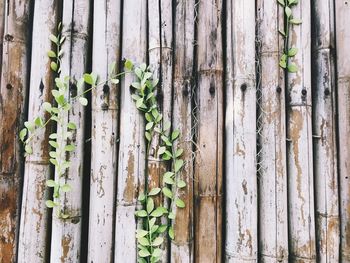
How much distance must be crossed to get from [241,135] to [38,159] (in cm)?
110

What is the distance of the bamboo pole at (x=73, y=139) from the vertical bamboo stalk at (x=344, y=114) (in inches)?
56.6

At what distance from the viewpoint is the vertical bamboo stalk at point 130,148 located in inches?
60.7

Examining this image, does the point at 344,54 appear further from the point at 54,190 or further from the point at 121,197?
the point at 54,190

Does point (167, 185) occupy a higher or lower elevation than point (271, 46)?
lower

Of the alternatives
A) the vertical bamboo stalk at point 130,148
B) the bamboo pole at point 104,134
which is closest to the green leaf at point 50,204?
the bamboo pole at point 104,134

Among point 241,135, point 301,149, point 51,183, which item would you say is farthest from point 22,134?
point 301,149

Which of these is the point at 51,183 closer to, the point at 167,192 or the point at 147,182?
the point at 147,182

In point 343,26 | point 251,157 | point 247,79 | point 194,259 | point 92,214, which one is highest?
point 343,26

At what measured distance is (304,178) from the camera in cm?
161

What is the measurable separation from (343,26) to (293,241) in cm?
126

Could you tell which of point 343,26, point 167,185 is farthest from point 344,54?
point 167,185

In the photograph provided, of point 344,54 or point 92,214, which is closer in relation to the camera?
point 92,214

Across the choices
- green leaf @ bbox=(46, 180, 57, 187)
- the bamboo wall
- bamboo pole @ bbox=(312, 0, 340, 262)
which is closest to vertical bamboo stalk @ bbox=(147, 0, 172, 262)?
the bamboo wall

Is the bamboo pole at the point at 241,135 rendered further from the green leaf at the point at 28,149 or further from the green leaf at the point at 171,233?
the green leaf at the point at 28,149
